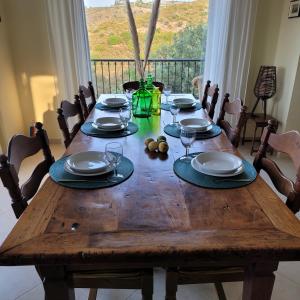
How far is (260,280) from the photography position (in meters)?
0.87

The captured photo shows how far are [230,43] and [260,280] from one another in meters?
2.72

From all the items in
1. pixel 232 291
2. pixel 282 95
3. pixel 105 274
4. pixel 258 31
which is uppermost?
pixel 258 31

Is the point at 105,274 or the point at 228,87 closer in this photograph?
the point at 105,274

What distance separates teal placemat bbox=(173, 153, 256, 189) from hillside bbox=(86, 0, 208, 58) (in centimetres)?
229

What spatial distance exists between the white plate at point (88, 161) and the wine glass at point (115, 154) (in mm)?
27

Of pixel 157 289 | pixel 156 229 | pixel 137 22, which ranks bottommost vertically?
pixel 157 289

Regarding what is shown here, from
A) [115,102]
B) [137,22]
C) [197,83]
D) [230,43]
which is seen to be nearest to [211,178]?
[115,102]

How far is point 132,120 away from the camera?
6.16 ft

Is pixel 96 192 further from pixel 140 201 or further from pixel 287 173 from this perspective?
pixel 287 173

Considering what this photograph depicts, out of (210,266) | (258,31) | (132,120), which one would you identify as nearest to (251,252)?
(210,266)

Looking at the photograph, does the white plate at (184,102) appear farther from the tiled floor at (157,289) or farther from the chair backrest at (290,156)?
the tiled floor at (157,289)

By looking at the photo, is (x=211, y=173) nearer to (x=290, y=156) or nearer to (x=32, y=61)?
(x=290, y=156)

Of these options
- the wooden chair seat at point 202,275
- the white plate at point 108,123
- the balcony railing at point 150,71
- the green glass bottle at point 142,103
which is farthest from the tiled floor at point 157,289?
the balcony railing at point 150,71

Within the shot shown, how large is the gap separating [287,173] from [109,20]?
8.36 feet
